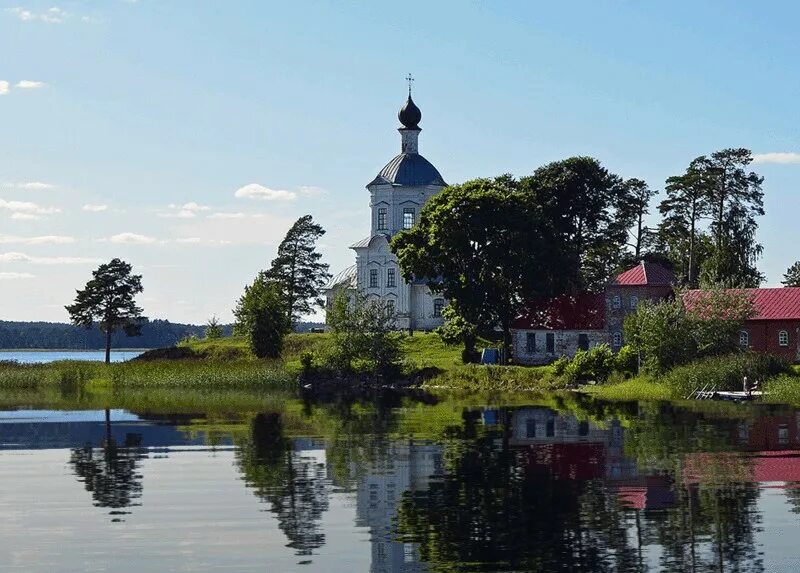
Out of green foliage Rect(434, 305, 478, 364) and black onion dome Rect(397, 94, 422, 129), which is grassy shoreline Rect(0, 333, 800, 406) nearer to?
green foliage Rect(434, 305, 478, 364)

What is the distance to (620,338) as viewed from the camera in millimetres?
91938

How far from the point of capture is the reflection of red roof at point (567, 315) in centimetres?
9262

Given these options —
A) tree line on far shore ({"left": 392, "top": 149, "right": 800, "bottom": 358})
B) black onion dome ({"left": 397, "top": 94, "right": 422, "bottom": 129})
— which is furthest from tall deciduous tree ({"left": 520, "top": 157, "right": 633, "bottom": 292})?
black onion dome ({"left": 397, "top": 94, "right": 422, "bottom": 129})

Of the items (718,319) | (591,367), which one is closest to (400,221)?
(591,367)

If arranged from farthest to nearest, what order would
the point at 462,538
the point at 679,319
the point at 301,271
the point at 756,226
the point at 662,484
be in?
the point at 301,271
the point at 756,226
the point at 679,319
the point at 662,484
the point at 462,538

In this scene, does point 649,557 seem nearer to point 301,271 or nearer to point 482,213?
A: point 482,213

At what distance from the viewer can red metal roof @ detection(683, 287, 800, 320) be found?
265ft

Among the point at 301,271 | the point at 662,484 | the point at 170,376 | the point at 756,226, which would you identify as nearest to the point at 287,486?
the point at 662,484

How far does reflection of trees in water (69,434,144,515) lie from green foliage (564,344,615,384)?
1394 inches

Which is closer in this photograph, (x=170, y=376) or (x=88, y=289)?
(x=170, y=376)

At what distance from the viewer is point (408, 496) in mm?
32312

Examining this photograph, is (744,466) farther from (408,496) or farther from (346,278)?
(346,278)

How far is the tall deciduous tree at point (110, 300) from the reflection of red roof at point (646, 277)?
44129mm

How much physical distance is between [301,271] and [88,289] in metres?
22.5
